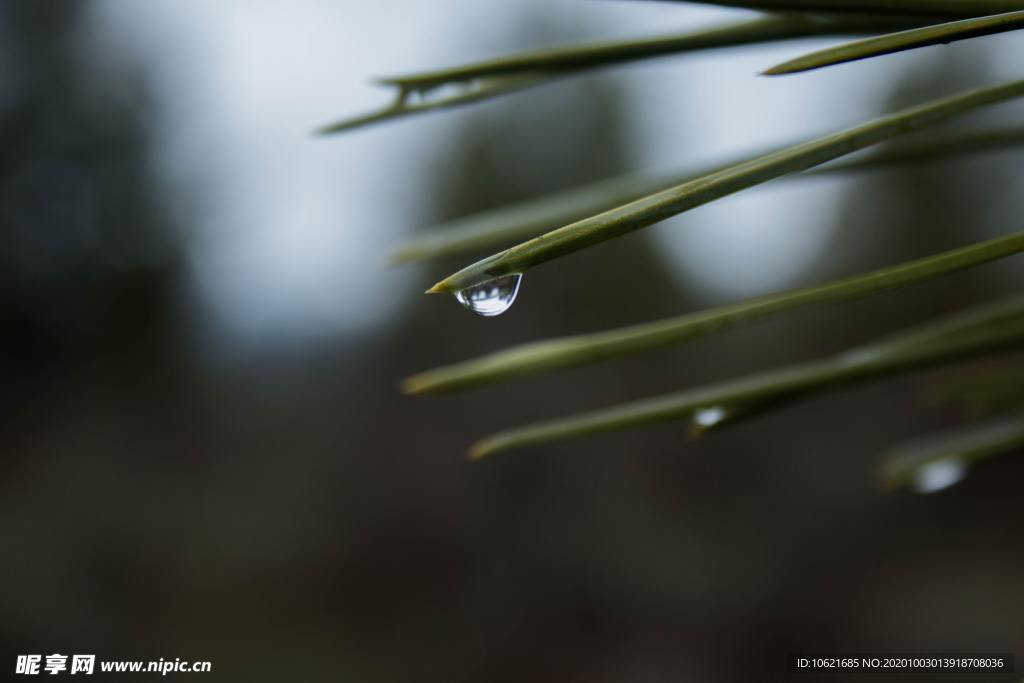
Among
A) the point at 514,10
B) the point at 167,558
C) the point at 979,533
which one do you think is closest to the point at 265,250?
the point at 167,558

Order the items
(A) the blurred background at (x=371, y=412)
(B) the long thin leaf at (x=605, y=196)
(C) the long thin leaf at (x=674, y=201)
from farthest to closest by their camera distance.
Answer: (A) the blurred background at (x=371, y=412), (B) the long thin leaf at (x=605, y=196), (C) the long thin leaf at (x=674, y=201)

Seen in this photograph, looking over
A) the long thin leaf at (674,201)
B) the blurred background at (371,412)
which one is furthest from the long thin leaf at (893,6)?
the blurred background at (371,412)

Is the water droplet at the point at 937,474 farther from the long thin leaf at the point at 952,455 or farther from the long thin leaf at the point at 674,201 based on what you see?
the long thin leaf at the point at 674,201

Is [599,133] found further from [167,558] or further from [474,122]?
[167,558]

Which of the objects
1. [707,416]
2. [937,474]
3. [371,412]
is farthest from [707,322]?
[371,412]

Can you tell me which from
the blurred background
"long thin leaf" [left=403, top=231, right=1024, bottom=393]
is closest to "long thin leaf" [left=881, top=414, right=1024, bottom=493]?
"long thin leaf" [left=403, top=231, right=1024, bottom=393]

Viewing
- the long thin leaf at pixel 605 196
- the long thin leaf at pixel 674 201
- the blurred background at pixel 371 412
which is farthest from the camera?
the blurred background at pixel 371 412

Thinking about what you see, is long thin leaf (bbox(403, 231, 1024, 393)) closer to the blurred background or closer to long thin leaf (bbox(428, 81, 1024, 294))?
long thin leaf (bbox(428, 81, 1024, 294))
